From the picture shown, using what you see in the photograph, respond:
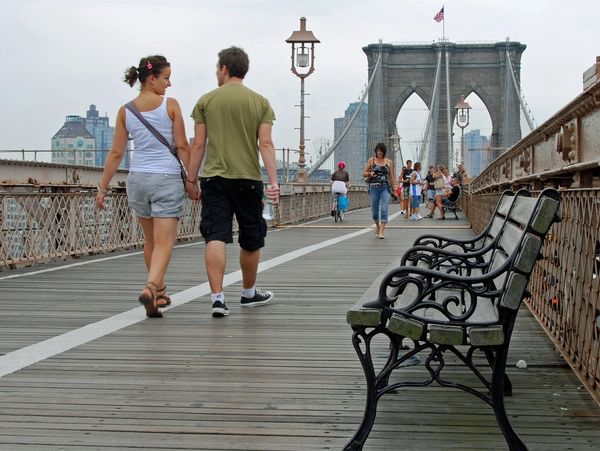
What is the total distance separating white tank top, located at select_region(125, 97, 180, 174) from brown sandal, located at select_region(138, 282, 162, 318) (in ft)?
2.50

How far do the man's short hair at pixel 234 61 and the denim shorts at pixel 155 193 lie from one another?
2.53ft

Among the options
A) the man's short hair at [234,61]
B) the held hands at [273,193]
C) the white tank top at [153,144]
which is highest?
the man's short hair at [234,61]

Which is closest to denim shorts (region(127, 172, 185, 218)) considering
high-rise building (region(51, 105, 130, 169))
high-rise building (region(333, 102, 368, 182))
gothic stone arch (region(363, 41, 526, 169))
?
high-rise building (region(51, 105, 130, 169))

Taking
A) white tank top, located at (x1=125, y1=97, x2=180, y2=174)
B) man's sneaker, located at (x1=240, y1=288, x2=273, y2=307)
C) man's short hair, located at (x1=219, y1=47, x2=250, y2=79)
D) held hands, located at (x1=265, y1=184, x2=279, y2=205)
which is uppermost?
man's short hair, located at (x1=219, y1=47, x2=250, y2=79)

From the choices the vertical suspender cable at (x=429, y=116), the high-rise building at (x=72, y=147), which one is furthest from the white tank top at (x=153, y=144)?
the vertical suspender cable at (x=429, y=116)

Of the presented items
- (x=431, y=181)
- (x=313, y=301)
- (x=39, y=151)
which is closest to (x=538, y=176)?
(x=313, y=301)

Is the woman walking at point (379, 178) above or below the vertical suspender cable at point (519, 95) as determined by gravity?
below

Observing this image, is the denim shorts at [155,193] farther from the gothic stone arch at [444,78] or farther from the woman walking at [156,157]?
the gothic stone arch at [444,78]

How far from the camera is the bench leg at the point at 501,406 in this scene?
3.33m

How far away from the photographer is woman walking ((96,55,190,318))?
6.68 m

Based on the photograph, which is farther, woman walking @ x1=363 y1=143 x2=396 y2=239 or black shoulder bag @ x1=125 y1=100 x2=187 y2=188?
woman walking @ x1=363 y1=143 x2=396 y2=239

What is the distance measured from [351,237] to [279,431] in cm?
1371

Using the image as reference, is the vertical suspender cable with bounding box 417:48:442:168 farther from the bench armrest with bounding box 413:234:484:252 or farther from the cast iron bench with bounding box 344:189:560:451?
the cast iron bench with bounding box 344:189:560:451

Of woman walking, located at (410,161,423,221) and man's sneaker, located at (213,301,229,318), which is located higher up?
woman walking, located at (410,161,423,221)
